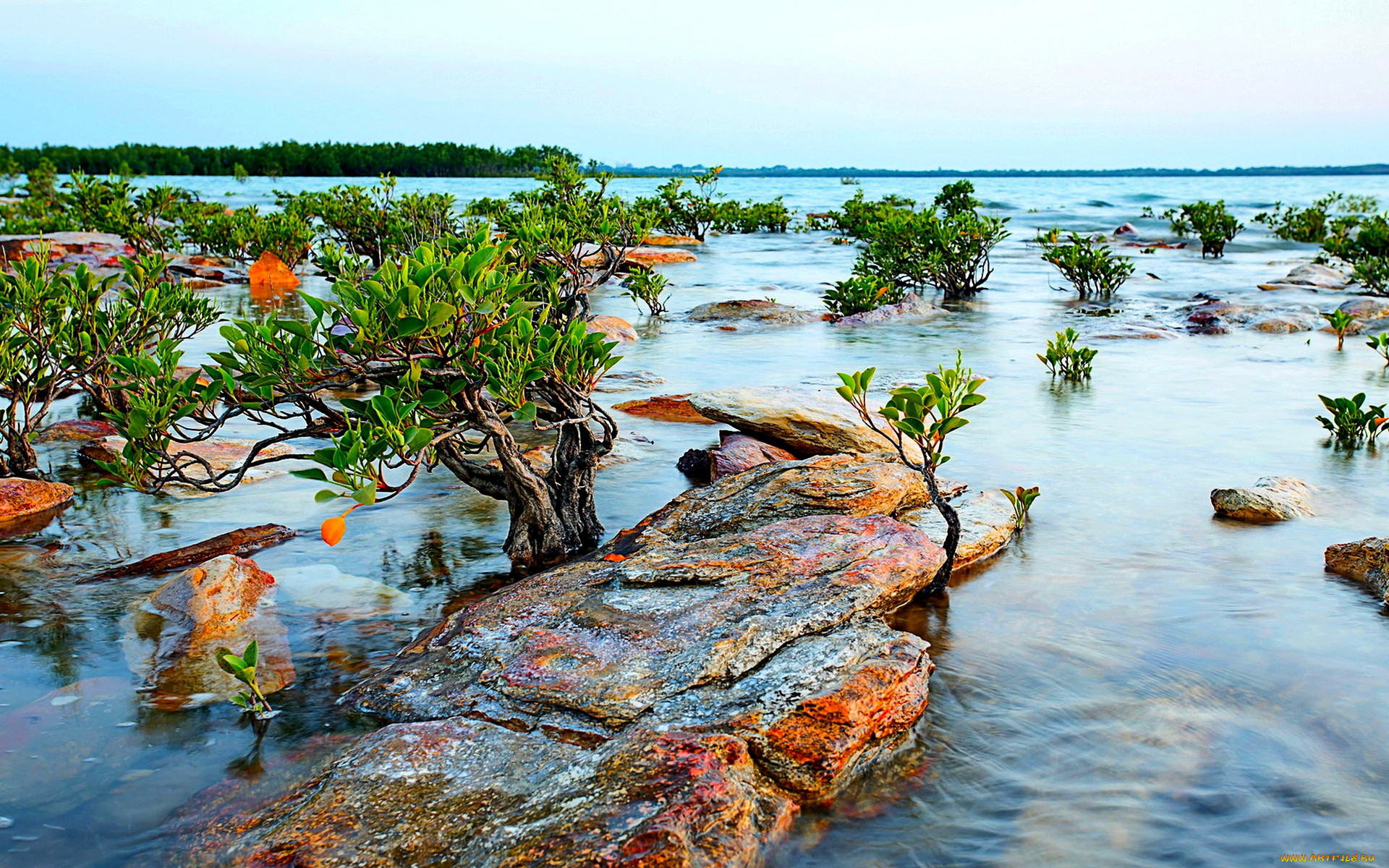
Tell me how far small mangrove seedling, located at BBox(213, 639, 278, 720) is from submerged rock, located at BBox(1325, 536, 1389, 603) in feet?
20.2

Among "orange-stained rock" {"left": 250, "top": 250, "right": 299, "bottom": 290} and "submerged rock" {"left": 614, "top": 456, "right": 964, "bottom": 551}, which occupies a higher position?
"orange-stained rock" {"left": 250, "top": 250, "right": 299, "bottom": 290}

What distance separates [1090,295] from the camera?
79.1 ft

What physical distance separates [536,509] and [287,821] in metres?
3.13

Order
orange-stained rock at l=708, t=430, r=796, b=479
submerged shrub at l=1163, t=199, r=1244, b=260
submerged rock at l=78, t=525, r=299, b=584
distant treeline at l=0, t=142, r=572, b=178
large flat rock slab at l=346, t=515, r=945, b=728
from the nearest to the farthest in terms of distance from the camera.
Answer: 1. large flat rock slab at l=346, t=515, r=945, b=728
2. submerged rock at l=78, t=525, r=299, b=584
3. orange-stained rock at l=708, t=430, r=796, b=479
4. submerged shrub at l=1163, t=199, r=1244, b=260
5. distant treeline at l=0, t=142, r=572, b=178

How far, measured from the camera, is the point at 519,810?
11.3ft

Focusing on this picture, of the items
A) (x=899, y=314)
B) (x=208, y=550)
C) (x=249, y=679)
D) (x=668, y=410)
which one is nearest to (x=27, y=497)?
(x=208, y=550)

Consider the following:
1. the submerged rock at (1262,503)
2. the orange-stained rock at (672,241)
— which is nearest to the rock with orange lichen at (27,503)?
the submerged rock at (1262,503)

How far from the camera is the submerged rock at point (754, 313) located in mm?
19234

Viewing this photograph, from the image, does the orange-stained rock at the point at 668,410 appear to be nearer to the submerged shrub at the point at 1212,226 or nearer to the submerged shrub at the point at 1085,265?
the submerged shrub at the point at 1085,265

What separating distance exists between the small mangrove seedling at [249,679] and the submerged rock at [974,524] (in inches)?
156

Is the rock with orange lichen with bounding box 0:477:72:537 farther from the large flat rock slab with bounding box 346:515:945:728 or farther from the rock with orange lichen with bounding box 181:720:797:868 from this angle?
the rock with orange lichen with bounding box 181:720:797:868

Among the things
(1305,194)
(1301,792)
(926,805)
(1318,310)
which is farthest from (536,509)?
(1305,194)

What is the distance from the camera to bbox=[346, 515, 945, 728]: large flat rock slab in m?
4.27

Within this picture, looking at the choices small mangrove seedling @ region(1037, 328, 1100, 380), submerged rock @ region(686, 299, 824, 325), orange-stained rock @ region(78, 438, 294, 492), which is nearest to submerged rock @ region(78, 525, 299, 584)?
orange-stained rock @ region(78, 438, 294, 492)
